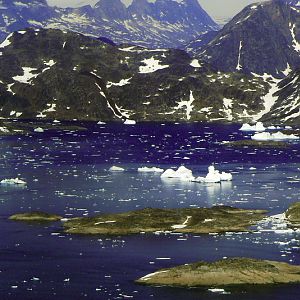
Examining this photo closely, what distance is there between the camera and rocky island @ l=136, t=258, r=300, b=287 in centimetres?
6944

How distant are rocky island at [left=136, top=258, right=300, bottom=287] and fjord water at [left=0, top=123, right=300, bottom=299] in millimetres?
1441

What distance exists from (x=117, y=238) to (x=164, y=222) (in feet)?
26.8

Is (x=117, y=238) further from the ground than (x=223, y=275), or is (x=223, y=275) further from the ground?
(x=117, y=238)

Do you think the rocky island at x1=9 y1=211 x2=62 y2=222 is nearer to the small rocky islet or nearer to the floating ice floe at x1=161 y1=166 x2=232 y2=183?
the small rocky islet

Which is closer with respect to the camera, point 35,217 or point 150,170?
point 35,217

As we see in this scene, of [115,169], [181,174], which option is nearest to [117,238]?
[181,174]

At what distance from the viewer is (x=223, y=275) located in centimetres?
6994

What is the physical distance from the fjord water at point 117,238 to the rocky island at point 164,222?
2594mm

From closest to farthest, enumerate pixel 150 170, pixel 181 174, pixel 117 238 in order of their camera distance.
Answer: pixel 117 238 → pixel 181 174 → pixel 150 170

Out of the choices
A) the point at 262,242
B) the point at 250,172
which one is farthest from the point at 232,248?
the point at 250,172

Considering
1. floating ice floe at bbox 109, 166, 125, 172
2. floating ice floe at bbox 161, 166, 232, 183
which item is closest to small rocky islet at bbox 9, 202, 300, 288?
floating ice floe at bbox 161, 166, 232, 183

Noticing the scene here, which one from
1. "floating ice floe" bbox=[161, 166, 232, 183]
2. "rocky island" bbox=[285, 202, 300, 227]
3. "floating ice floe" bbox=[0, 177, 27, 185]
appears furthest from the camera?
"floating ice floe" bbox=[161, 166, 232, 183]

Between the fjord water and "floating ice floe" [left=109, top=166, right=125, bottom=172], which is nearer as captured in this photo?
the fjord water

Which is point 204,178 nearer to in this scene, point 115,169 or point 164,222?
point 115,169
